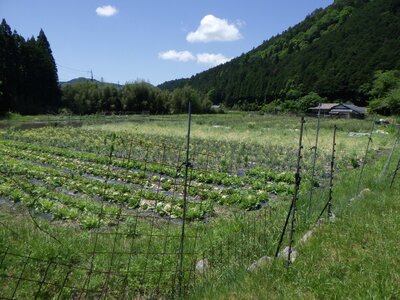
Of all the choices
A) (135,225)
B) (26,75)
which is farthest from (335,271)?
(26,75)

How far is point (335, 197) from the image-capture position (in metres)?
6.87

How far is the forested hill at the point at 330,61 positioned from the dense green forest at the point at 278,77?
0.82 ft

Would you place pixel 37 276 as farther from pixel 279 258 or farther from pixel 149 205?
pixel 149 205

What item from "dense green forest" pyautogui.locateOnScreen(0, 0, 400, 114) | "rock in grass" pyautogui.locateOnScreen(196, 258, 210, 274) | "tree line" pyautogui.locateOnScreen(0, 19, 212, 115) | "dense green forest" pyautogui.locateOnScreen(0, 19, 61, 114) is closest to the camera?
"rock in grass" pyautogui.locateOnScreen(196, 258, 210, 274)

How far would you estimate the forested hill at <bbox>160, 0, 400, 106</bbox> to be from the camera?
86.6 m

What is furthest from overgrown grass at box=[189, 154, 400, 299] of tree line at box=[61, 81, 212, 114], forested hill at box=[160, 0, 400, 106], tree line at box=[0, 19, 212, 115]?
forested hill at box=[160, 0, 400, 106]

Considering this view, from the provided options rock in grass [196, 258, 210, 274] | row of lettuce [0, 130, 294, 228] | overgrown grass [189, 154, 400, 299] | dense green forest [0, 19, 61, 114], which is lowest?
row of lettuce [0, 130, 294, 228]

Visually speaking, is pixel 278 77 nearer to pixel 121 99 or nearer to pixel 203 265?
pixel 121 99

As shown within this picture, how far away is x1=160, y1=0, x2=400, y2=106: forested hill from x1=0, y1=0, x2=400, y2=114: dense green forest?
249 millimetres

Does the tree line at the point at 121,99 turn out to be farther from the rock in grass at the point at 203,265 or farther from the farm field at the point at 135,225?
the rock in grass at the point at 203,265

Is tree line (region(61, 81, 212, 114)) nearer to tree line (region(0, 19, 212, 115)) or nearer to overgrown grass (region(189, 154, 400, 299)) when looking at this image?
tree line (region(0, 19, 212, 115))

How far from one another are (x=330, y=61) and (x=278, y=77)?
51.4 feet

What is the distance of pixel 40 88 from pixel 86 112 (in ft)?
26.8

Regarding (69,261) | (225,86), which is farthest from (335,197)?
(225,86)
